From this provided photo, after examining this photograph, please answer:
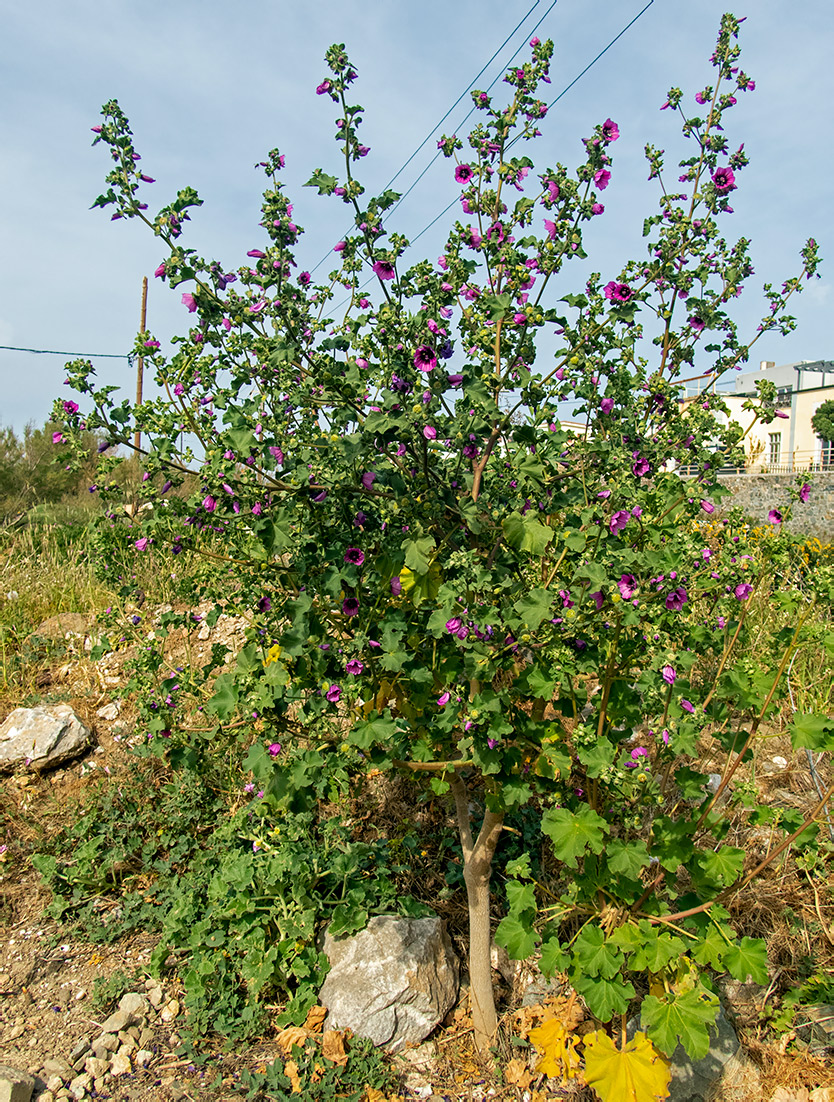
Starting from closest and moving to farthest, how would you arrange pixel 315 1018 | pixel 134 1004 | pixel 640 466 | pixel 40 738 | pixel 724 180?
pixel 640 466 → pixel 724 180 → pixel 315 1018 → pixel 134 1004 → pixel 40 738

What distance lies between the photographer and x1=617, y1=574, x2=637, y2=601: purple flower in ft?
6.17

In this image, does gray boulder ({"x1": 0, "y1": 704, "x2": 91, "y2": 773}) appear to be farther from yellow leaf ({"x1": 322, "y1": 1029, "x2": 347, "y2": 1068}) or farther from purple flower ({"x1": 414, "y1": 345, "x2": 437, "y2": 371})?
purple flower ({"x1": 414, "y1": 345, "x2": 437, "y2": 371})

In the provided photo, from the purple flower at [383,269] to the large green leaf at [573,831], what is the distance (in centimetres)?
155

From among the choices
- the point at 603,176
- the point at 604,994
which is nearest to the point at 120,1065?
the point at 604,994

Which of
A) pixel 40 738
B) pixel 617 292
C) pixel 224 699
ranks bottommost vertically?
pixel 40 738

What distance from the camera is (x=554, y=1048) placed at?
219 cm

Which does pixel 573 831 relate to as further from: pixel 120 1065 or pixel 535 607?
pixel 120 1065

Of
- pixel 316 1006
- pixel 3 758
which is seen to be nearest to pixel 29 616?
pixel 3 758

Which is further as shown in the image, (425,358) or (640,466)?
(640,466)

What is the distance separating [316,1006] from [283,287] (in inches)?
94.2

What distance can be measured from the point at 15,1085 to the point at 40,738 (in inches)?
79.8

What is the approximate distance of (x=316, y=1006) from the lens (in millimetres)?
2621

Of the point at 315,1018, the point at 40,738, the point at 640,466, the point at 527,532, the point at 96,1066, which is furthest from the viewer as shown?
the point at 40,738

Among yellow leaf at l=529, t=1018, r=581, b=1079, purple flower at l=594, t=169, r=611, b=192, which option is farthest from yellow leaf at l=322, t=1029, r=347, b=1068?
purple flower at l=594, t=169, r=611, b=192
